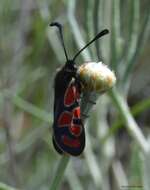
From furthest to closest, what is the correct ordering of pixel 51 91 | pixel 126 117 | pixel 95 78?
1. pixel 51 91
2. pixel 126 117
3. pixel 95 78

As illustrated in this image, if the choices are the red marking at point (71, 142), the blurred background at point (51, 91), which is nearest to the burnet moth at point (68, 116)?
the red marking at point (71, 142)

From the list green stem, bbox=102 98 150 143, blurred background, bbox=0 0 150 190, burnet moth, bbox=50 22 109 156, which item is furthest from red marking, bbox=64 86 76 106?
green stem, bbox=102 98 150 143

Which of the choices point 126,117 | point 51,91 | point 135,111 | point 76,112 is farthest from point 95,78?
point 51,91

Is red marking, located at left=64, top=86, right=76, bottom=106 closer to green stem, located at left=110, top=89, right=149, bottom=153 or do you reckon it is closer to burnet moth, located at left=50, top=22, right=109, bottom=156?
burnet moth, located at left=50, top=22, right=109, bottom=156

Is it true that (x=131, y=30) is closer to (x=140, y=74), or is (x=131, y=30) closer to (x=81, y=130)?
(x=81, y=130)

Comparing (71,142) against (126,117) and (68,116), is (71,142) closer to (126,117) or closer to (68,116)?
(68,116)

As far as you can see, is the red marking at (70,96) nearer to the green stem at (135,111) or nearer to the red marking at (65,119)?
the red marking at (65,119)
